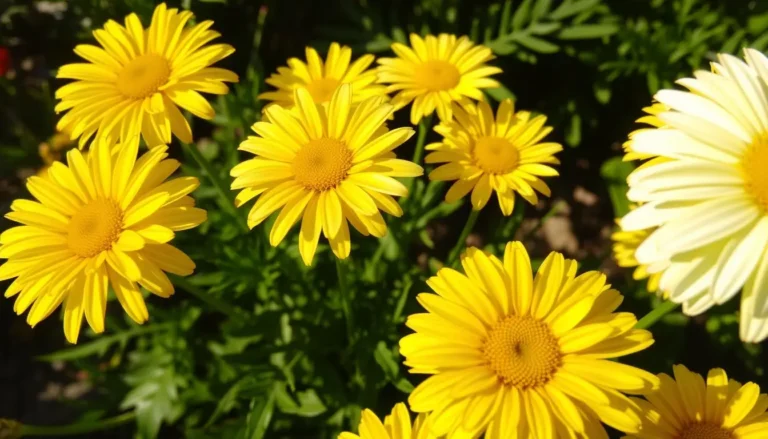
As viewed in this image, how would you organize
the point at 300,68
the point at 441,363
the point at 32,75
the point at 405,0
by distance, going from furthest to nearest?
1. the point at 32,75
2. the point at 405,0
3. the point at 300,68
4. the point at 441,363

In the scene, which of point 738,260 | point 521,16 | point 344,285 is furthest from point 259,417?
point 521,16

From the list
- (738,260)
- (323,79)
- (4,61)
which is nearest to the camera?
(738,260)

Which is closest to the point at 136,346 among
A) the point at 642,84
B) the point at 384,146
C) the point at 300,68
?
the point at 300,68

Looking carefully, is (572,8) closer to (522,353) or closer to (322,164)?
(322,164)

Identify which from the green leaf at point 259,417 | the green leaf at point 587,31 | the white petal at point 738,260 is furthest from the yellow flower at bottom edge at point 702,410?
the green leaf at point 587,31

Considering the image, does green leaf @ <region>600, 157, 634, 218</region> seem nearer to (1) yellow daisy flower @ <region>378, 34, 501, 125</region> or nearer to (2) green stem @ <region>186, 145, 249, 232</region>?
(1) yellow daisy flower @ <region>378, 34, 501, 125</region>

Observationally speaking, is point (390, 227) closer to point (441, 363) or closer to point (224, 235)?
point (224, 235)
